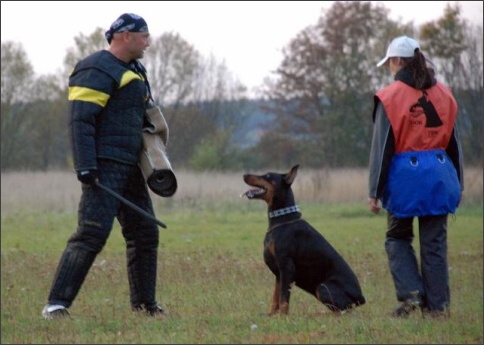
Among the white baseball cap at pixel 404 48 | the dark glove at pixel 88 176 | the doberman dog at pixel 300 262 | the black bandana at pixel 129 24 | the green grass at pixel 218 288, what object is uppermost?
the black bandana at pixel 129 24

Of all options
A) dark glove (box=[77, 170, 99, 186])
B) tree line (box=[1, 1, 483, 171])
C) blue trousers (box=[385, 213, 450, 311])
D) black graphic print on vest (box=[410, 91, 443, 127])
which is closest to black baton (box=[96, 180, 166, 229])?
dark glove (box=[77, 170, 99, 186])

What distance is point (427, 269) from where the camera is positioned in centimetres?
809

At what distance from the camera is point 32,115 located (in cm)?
4888

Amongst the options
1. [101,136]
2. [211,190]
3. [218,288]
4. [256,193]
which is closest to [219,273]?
[218,288]

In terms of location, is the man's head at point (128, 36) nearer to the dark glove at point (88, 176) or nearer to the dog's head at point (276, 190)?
the dark glove at point (88, 176)

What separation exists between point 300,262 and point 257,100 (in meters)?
44.1

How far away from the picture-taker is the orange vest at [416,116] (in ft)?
25.7

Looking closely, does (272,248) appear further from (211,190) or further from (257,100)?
(257,100)

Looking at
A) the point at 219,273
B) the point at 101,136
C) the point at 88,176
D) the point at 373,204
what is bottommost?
the point at 219,273

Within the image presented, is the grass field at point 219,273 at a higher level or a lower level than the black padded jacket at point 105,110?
lower

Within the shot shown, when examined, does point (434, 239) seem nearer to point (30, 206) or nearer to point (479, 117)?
point (30, 206)

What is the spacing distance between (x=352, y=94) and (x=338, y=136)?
5.89 ft

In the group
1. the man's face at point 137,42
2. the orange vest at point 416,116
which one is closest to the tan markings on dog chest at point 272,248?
the orange vest at point 416,116

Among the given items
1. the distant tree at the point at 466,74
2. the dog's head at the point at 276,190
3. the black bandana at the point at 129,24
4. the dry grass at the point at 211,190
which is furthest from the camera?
the distant tree at the point at 466,74
